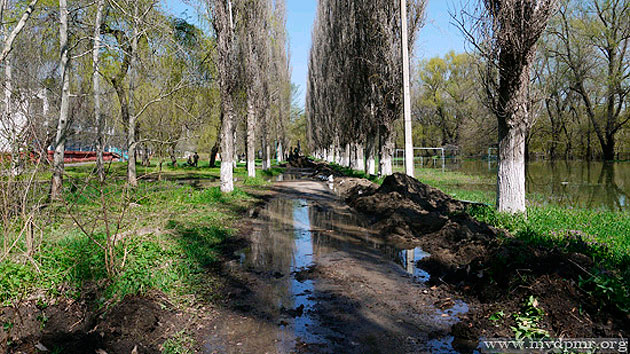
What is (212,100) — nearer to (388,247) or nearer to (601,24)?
(388,247)

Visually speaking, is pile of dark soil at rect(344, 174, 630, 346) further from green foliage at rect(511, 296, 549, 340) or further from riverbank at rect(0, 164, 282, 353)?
A: riverbank at rect(0, 164, 282, 353)

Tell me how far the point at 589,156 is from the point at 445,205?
119ft

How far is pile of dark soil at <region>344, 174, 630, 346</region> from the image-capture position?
11.3 feet

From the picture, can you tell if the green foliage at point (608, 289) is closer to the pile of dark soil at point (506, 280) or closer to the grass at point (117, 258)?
the pile of dark soil at point (506, 280)

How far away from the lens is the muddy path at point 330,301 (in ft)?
12.0

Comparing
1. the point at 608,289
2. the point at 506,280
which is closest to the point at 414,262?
the point at 506,280

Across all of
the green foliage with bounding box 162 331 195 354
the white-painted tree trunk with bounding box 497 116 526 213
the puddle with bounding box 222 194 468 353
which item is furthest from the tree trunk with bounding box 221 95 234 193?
the green foliage with bounding box 162 331 195 354

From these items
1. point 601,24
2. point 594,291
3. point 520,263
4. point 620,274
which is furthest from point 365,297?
point 601,24

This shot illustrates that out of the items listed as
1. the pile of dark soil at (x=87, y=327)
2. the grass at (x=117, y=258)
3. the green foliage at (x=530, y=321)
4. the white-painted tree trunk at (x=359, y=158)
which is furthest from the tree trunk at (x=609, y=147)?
the pile of dark soil at (x=87, y=327)

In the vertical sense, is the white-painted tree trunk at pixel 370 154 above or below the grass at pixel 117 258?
above

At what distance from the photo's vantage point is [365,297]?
15.8ft

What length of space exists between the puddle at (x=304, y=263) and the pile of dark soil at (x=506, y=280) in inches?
12.0

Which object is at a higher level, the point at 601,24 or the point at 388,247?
the point at 601,24

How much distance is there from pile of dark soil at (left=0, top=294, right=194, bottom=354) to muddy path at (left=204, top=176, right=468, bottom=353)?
1.72 ft
